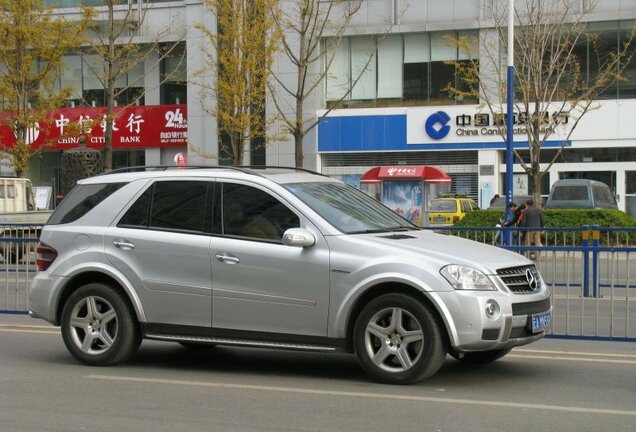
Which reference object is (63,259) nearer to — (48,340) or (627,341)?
(48,340)

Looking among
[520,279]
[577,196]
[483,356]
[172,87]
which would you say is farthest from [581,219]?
[172,87]

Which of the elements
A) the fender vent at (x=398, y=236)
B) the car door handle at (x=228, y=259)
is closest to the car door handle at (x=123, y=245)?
the car door handle at (x=228, y=259)

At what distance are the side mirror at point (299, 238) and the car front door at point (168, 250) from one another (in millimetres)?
846

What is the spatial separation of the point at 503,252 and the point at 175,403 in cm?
304

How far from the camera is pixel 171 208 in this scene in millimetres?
8609

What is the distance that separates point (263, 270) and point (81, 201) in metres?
2.24

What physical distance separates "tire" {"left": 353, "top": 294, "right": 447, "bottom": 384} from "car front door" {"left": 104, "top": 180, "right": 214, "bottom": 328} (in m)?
1.47

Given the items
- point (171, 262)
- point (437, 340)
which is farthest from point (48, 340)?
point (437, 340)

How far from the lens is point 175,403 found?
7195 millimetres

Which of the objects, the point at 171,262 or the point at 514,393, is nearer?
the point at 514,393

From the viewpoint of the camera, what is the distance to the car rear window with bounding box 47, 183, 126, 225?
9000mm

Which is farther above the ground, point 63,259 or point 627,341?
point 63,259

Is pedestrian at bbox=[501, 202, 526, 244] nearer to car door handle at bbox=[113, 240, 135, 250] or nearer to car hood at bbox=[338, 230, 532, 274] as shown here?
car hood at bbox=[338, 230, 532, 274]

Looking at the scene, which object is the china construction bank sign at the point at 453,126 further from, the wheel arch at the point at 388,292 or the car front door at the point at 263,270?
the wheel arch at the point at 388,292
